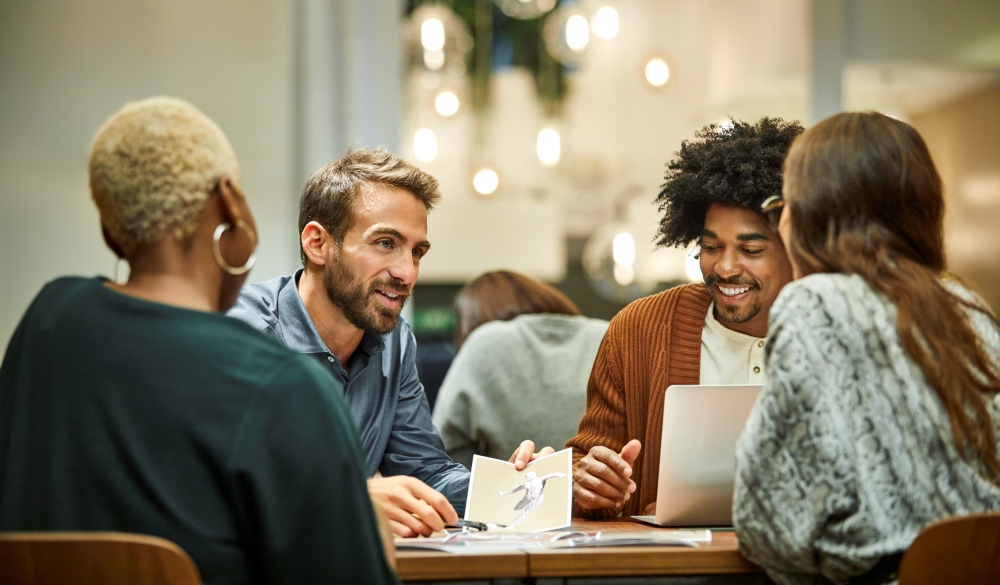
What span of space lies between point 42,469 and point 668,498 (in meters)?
1.17

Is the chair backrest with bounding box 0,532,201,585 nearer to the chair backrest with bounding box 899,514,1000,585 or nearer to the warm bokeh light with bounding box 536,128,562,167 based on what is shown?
the chair backrest with bounding box 899,514,1000,585

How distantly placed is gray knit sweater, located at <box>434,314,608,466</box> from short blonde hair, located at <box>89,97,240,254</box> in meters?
2.34

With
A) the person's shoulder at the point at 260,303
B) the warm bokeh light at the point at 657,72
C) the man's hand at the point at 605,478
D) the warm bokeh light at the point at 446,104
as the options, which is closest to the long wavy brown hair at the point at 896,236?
the man's hand at the point at 605,478

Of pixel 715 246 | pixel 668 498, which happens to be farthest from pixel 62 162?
pixel 668 498

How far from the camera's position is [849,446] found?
153cm

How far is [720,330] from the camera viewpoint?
98.6 inches

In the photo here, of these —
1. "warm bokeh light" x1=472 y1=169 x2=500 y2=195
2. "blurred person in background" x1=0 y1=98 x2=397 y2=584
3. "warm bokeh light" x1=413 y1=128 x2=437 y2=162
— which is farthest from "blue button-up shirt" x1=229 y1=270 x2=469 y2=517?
"warm bokeh light" x1=413 y1=128 x2=437 y2=162

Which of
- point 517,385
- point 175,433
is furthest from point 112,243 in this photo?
point 517,385

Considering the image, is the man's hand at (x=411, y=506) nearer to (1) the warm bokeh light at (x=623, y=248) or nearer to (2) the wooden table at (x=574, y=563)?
(2) the wooden table at (x=574, y=563)

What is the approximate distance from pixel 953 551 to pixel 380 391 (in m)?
1.39

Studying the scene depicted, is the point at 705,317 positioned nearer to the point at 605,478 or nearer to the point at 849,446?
the point at 605,478

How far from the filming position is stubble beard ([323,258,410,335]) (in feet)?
7.75

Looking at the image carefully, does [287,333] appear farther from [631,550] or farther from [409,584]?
[631,550]

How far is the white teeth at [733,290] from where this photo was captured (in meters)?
2.38
